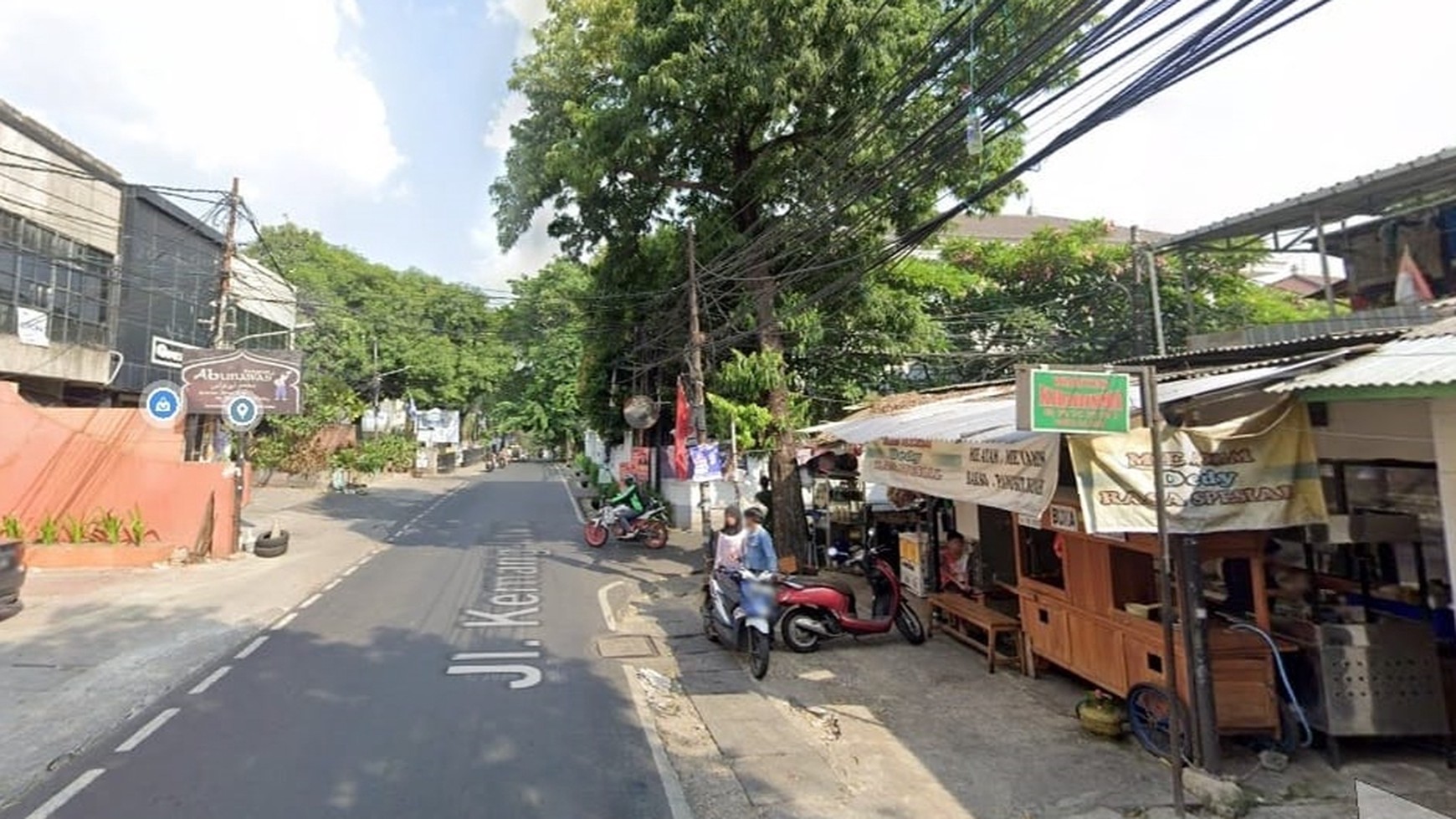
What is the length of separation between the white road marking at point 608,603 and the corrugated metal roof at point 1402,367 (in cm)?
790

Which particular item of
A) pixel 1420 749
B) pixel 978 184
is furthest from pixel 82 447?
pixel 1420 749

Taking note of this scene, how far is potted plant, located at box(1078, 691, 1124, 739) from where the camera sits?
6.07 meters

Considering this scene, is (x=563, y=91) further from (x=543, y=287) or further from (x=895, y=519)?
(x=543, y=287)

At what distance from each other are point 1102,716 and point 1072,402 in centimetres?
288

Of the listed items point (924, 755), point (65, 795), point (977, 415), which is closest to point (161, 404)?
point (65, 795)

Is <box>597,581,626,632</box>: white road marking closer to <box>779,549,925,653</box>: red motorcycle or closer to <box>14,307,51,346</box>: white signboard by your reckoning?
<box>779,549,925,653</box>: red motorcycle

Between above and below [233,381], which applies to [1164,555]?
below

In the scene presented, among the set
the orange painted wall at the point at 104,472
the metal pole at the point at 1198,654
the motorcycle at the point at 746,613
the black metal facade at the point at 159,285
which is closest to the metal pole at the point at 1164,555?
the metal pole at the point at 1198,654

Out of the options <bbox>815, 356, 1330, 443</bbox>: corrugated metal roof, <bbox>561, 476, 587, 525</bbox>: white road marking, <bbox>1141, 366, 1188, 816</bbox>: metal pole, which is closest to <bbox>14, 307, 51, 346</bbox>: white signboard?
<bbox>561, 476, 587, 525</bbox>: white road marking

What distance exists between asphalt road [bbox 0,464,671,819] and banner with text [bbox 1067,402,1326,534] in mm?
3559

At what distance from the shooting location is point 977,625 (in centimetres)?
844

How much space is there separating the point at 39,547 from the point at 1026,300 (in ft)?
79.9

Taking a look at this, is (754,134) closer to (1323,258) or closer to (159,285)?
(1323,258)

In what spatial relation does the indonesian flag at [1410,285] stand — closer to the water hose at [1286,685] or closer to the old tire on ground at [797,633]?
the water hose at [1286,685]
